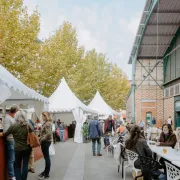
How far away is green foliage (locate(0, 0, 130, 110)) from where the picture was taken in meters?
20.1

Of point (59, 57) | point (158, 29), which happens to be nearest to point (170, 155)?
point (158, 29)

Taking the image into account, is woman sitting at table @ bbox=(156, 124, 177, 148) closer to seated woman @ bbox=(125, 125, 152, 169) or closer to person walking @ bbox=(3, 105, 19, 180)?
seated woman @ bbox=(125, 125, 152, 169)

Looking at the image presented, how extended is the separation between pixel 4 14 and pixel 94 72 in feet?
84.5

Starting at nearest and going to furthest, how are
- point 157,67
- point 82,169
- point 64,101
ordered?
1. point 82,169
2. point 64,101
3. point 157,67

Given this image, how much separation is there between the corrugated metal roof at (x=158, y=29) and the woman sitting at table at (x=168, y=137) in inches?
541

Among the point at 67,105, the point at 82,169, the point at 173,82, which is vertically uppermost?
the point at 173,82

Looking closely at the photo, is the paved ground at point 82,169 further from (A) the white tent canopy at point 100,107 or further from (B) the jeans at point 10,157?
(A) the white tent canopy at point 100,107

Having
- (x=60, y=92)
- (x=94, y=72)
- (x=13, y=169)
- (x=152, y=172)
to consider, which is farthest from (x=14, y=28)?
(x=94, y=72)

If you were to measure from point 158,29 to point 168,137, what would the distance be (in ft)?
55.8

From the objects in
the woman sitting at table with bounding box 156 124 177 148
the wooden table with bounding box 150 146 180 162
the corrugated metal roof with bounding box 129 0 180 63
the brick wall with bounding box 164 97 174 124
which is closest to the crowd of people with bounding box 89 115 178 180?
the woman sitting at table with bounding box 156 124 177 148

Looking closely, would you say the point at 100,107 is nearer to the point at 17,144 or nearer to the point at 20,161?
the point at 20,161

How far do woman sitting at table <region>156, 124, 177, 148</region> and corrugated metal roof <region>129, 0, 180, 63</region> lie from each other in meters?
13.7

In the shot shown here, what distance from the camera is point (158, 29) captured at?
82.7ft

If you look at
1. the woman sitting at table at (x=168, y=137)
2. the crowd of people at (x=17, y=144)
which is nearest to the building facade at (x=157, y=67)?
the woman sitting at table at (x=168, y=137)
